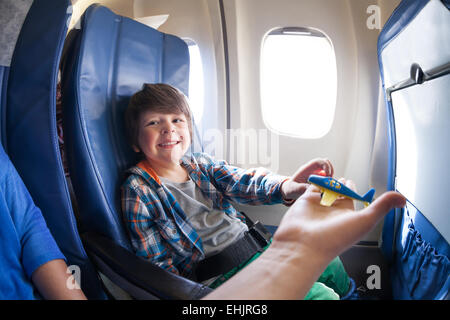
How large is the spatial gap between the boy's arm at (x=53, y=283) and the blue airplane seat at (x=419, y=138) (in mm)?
987

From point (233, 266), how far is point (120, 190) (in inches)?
19.8

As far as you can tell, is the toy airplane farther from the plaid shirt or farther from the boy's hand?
the plaid shirt

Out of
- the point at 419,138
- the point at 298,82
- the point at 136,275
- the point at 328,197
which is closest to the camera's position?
the point at 328,197

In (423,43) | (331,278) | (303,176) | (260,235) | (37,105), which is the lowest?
(331,278)

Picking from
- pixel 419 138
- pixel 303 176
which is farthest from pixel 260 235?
pixel 419 138

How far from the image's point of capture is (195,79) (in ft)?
4.71

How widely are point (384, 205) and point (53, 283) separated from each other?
79cm

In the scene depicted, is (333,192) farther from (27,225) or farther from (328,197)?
(27,225)

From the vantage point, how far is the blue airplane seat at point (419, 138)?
2.33 feet

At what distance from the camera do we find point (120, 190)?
950 mm

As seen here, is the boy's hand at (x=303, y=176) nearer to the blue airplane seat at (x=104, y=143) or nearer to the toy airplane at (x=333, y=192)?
the toy airplane at (x=333, y=192)

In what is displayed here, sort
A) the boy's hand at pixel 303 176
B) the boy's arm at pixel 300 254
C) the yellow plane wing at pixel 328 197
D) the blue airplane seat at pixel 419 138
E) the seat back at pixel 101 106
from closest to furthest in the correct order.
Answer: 1. the boy's arm at pixel 300 254
2. the yellow plane wing at pixel 328 197
3. the blue airplane seat at pixel 419 138
4. the seat back at pixel 101 106
5. the boy's hand at pixel 303 176

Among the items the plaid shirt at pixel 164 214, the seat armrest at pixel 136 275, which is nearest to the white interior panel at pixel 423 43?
the plaid shirt at pixel 164 214
